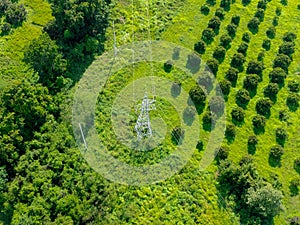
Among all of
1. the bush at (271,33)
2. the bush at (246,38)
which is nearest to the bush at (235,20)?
the bush at (246,38)

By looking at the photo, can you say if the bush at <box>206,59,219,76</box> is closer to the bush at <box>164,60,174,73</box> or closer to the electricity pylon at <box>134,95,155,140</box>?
the bush at <box>164,60,174,73</box>

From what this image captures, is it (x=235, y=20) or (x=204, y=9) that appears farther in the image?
(x=204, y=9)

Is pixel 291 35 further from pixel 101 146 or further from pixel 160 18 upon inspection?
pixel 101 146

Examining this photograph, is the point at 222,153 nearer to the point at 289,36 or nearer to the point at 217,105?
the point at 217,105

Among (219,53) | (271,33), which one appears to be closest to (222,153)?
(219,53)

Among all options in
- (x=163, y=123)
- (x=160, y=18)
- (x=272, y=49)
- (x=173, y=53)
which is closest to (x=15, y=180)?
(x=163, y=123)

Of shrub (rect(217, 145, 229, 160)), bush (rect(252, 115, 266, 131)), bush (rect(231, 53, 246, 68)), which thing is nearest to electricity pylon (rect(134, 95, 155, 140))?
shrub (rect(217, 145, 229, 160))
